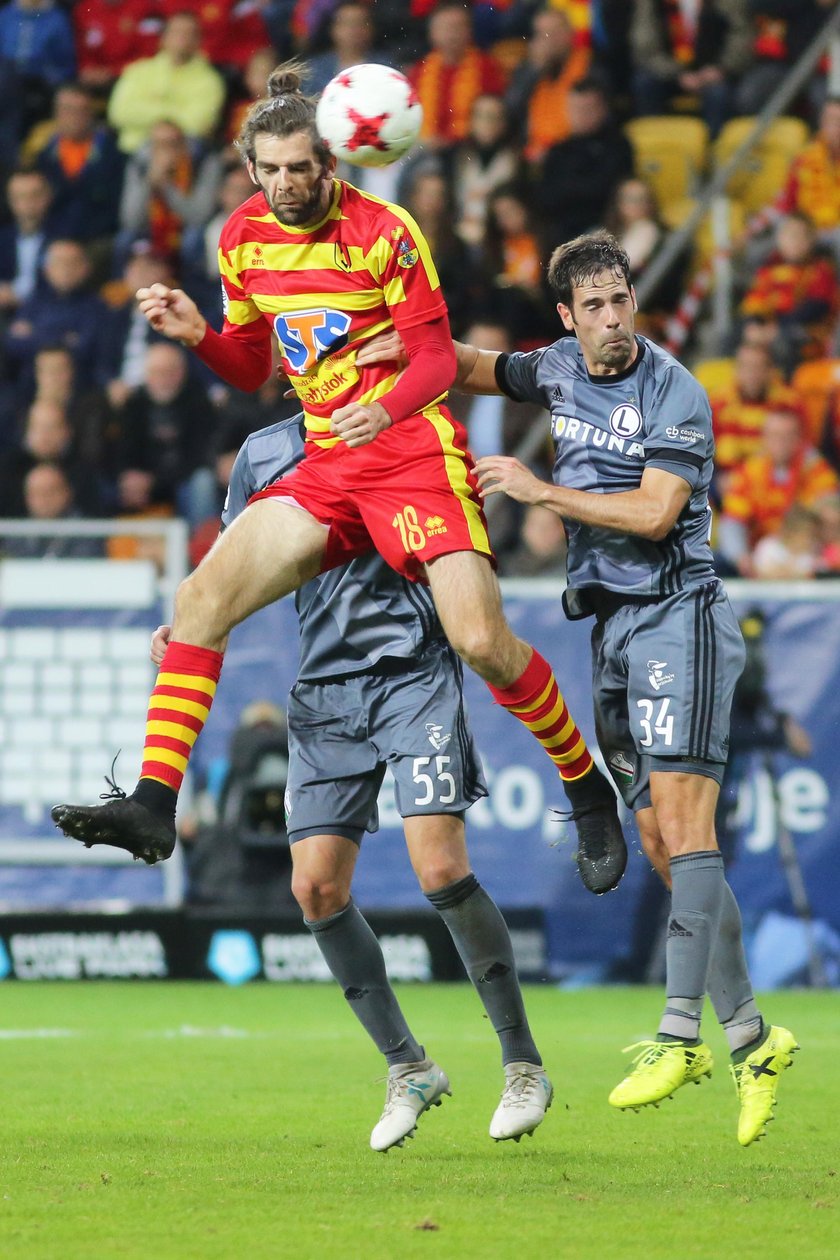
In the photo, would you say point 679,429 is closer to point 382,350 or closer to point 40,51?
point 382,350

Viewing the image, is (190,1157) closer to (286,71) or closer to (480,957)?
(480,957)

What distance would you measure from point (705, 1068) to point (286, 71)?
10.3 feet

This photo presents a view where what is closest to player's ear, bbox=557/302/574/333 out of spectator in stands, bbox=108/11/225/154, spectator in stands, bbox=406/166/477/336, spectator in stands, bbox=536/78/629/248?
spectator in stands, bbox=406/166/477/336

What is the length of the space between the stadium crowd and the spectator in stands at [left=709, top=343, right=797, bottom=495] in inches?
0.6

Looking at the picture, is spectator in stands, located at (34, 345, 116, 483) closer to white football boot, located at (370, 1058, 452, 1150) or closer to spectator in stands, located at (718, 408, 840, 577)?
spectator in stands, located at (718, 408, 840, 577)

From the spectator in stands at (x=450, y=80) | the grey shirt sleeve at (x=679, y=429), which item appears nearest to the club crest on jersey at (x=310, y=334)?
the grey shirt sleeve at (x=679, y=429)

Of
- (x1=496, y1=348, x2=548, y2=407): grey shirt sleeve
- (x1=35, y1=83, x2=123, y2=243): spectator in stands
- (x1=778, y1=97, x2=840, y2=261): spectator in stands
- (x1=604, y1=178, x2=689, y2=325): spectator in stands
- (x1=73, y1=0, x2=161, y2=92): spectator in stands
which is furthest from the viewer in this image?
(x1=73, y1=0, x2=161, y2=92): spectator in stands

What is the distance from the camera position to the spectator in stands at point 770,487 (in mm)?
11742

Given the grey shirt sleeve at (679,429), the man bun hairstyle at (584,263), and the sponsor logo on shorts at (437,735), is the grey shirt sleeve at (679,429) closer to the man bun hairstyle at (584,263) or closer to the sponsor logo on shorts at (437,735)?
the man bun hairstyle at (584,263)

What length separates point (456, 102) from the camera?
A: 43.5 ft

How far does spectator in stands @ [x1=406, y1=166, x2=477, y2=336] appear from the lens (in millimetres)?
12273

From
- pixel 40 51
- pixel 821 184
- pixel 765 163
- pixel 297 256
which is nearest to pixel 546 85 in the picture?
pixel 765 163

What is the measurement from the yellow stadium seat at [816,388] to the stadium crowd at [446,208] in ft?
0.05

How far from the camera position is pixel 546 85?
13516mm
